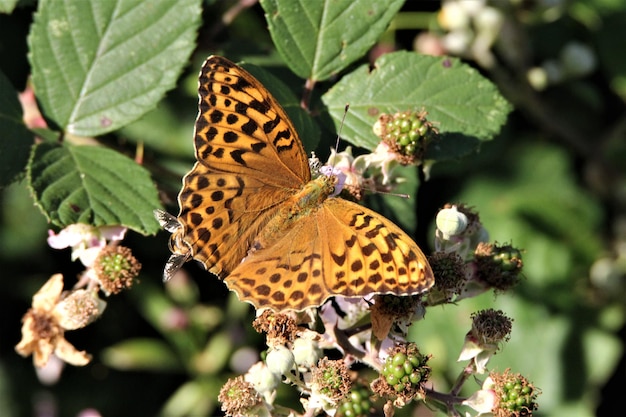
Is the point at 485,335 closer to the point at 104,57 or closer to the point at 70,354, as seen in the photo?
the point at 70,354

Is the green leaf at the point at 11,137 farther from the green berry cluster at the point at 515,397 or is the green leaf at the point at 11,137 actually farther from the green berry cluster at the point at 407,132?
the green berry cluster at the point at 515,397

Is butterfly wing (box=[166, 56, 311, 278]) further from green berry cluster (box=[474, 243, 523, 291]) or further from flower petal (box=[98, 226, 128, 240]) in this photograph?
green berry cluster (box=[474, 243, 523, 291])

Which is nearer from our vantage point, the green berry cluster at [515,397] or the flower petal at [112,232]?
the green berry cluster at [515,397]

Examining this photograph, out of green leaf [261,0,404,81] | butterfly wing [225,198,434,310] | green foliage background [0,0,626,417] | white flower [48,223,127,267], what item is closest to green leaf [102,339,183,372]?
green foliage background [0,0,626,417]

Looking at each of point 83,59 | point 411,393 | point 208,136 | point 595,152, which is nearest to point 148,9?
point 83,59

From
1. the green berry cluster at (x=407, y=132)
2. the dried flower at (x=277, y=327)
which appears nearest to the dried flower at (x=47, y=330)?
the dried flower at (x=277, y=327)

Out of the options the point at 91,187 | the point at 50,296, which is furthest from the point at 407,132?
the point at 50,296
